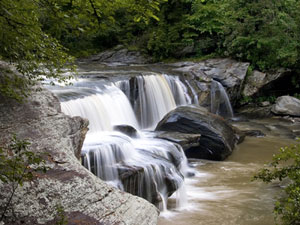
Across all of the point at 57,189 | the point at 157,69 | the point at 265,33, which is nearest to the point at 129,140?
the point at 57,189

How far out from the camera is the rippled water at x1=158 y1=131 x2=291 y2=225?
645 centimetres

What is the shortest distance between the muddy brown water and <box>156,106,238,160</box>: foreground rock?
1.11ft

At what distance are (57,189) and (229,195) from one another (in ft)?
16.5

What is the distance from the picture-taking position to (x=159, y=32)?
22.4 m

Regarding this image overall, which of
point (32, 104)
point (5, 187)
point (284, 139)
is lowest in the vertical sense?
point (284, 139)

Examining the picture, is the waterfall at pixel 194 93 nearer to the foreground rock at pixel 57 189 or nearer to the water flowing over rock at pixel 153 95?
the water flowing over rock at pixel 153 95

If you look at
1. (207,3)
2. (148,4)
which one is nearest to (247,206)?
(148,4)

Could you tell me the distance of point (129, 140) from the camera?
8.36 m

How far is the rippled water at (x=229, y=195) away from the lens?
6.45m

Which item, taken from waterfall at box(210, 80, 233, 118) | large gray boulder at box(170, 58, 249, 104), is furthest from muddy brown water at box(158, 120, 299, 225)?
large gray boulder at box(170, 58, 249, 104)

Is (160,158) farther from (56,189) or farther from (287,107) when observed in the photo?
(287,107)

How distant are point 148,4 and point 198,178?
6500 mm

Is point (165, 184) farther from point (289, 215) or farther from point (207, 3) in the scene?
point (207, 3)

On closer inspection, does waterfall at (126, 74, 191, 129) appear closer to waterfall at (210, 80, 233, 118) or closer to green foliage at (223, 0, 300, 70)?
waterfall at (210, 80, 233, 118)
